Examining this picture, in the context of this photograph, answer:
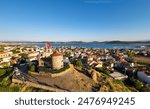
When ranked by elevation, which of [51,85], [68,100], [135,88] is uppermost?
[68,100]

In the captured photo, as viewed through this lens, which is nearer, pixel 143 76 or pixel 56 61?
pixel 56 61

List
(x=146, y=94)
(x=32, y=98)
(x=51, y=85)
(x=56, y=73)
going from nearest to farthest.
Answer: (x=32, y=98) → (x=146, y=94) → (x=51, y=85) → (x=56, y=73)

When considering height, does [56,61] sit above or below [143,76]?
above

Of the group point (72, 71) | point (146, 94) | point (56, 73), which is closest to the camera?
point (146, 94)

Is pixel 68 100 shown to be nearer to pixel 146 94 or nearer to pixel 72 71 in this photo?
pixel 146 94

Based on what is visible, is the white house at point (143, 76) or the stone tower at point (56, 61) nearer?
the stone tower at point (56, 61)

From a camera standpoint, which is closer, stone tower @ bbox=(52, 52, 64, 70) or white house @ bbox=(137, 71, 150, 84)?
stone tower @ bbox=(52, 52, 64, 70)

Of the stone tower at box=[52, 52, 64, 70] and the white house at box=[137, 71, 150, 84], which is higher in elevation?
the stone tower at box=[52, 52, 64, 70]

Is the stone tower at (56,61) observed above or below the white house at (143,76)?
above

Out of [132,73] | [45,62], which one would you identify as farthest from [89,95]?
[132,73]

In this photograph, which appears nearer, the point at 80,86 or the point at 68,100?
the point at 68,100

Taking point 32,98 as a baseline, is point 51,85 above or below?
below
